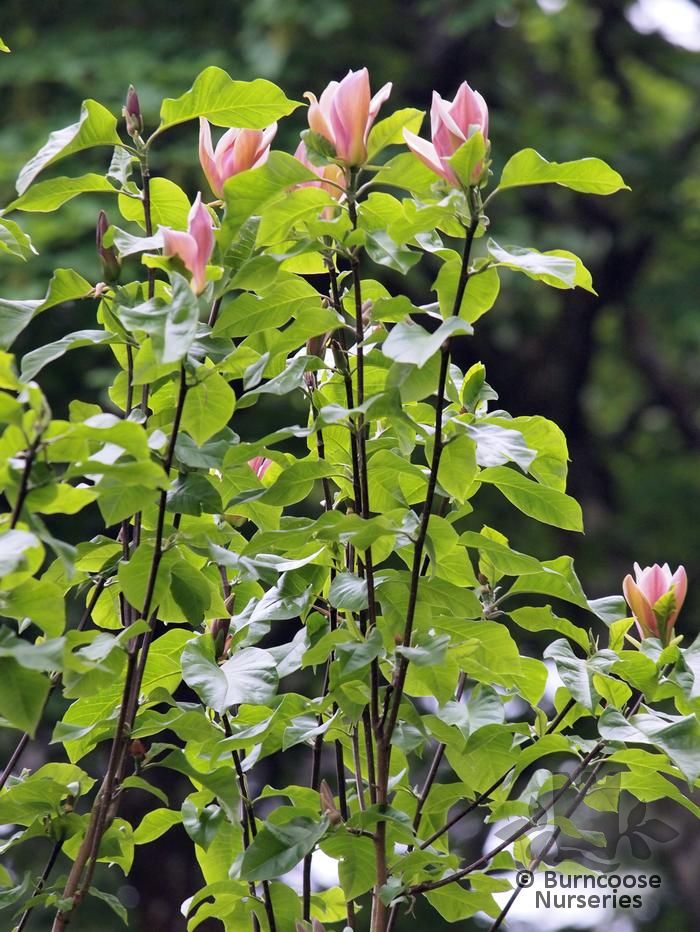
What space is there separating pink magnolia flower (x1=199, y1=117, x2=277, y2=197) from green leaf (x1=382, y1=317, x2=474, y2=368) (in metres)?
0.29

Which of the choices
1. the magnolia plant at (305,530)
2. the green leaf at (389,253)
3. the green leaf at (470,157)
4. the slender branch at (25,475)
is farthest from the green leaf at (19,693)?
the green leaf at (470,157)

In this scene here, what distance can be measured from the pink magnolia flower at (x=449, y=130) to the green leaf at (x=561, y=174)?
0.04 meters

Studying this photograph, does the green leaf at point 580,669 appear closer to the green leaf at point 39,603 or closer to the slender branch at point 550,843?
the slender branch at point 550,843

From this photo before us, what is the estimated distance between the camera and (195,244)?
3.41 ft

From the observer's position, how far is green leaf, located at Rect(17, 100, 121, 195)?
3.60 ft

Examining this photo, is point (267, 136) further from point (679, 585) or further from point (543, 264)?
point (679, 585)

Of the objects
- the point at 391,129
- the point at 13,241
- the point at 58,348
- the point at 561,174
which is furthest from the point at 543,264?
the point at 13,241

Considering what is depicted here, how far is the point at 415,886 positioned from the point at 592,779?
218 millimetres

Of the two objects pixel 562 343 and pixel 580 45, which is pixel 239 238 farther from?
pixel 580 45

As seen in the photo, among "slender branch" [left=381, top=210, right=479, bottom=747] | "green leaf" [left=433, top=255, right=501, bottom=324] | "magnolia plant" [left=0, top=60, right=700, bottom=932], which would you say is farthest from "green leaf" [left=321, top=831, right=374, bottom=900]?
"green leaf" [left=433, top=255, right=501, bottom=324]

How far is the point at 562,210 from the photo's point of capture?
23.3 feet

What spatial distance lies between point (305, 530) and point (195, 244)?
270mm

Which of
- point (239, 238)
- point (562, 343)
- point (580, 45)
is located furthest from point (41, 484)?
point (580, 45)

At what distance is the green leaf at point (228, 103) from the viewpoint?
1132mm
